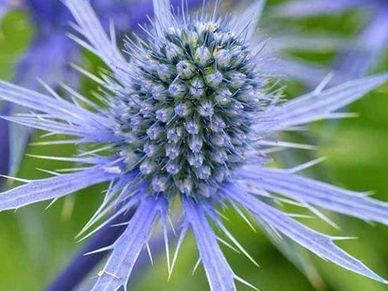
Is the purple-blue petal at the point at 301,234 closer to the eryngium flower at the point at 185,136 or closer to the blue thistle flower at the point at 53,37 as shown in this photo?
the eryngium flower at the point at 185,136

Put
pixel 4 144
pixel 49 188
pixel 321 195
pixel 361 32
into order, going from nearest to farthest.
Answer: pixel 49 188 → pixel 321 195 → pixel 4 144 → pixel 361 32

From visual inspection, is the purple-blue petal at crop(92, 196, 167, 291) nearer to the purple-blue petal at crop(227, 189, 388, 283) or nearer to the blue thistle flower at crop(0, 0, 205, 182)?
the purple-blue petal at crop(227, 189, 388, 283)

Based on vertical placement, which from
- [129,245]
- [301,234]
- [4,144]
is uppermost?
[4,144]

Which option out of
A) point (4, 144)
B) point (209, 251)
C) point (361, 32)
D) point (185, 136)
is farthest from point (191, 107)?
point (361, 32)

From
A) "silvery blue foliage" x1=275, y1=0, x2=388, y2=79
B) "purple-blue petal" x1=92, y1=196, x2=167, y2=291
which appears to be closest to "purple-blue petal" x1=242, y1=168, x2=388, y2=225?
"purple-blue petal" x1=92, y1=196, x2=167, y2=291

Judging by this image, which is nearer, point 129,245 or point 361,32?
point 129,245

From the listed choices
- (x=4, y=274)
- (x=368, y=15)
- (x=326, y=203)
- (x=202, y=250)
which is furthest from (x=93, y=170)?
(x=368, y=15)

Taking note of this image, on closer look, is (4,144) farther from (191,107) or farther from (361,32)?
(361,32)
